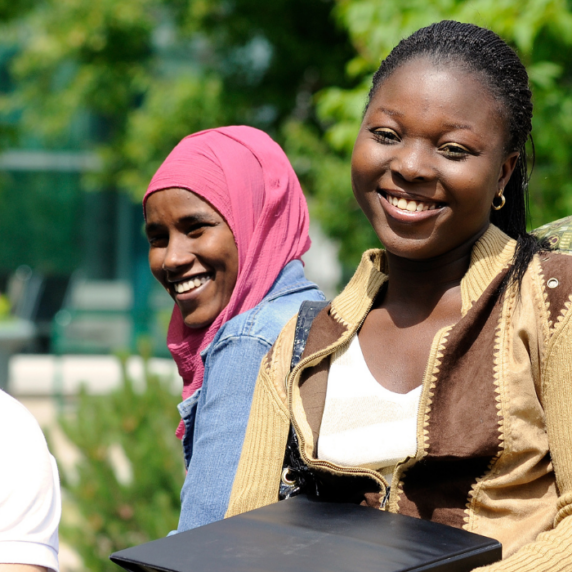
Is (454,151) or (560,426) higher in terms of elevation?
(454,151)

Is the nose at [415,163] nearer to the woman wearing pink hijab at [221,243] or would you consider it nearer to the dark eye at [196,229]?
the woman wearing pink hijab at [221,243]

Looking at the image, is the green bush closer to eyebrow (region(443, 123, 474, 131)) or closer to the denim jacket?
the denim jacket

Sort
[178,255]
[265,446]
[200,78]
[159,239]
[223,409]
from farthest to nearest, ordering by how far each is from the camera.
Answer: [200,78]
[159,239]
[178,255]
[223,409]
[265,446]

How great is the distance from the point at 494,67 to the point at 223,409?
2.84ft

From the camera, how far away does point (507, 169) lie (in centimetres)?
150

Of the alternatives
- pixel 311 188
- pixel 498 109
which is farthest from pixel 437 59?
pixel 311 188

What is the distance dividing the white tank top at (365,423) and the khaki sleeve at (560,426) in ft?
0.69

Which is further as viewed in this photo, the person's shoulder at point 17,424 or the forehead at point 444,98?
the person's shoulder at point 17,424

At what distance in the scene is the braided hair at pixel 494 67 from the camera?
145 centimetres

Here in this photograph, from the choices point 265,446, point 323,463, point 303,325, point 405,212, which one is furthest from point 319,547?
point 405,212

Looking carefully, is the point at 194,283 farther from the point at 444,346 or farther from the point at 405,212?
the point at 444,346

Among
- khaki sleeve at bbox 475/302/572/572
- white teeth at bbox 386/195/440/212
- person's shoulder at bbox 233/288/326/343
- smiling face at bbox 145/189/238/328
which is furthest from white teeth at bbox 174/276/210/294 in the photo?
khaki sleeve at bbox 475/302/572/572

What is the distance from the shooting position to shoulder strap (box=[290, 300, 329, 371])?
1562 mm

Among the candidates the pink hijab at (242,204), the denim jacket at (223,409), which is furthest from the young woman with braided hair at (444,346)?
the pink hijab at (242,204)
